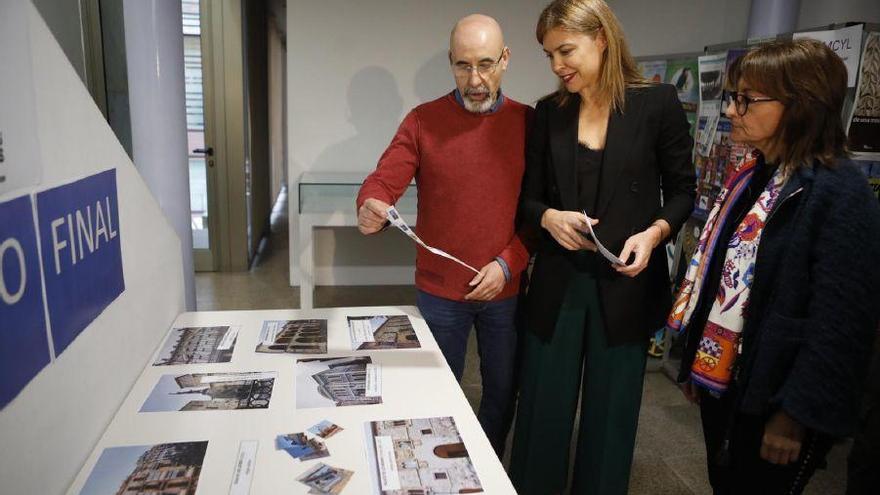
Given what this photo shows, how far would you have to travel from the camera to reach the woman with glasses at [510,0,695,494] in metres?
1.60

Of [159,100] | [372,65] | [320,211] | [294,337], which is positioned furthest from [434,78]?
[294,337]

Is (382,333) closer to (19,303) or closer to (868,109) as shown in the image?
(19,303)

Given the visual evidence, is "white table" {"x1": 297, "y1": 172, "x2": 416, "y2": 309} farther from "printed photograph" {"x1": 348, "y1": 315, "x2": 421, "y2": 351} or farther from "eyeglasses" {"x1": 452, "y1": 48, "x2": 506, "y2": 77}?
"eyeglasses" {"x1": 452, "y1": 48, "x2": 506, "y2": 77}

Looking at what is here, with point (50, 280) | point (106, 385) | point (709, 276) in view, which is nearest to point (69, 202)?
point (50, 280)

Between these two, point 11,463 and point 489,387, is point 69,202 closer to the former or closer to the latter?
point 11,463

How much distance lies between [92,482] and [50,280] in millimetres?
338

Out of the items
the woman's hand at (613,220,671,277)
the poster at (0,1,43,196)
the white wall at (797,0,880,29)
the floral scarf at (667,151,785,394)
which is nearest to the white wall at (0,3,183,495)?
the poster at (0,1,43,196)

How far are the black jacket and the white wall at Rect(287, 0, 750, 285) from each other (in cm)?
326

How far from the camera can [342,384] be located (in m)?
1.38

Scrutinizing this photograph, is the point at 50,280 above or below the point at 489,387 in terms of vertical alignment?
above

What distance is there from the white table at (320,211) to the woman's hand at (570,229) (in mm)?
1987

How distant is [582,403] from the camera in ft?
6.07

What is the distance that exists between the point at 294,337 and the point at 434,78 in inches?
124

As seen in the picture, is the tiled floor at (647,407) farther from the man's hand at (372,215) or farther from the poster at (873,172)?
the man's hand at (372,215)
